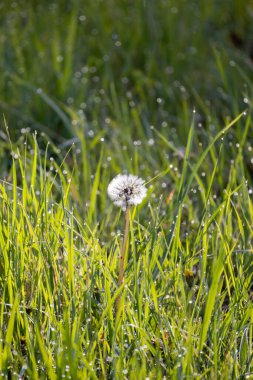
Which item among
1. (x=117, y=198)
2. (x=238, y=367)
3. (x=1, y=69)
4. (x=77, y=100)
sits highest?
(x=1, y=69)

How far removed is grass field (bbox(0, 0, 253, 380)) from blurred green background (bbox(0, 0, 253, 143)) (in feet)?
0.04

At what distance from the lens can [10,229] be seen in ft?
5.91

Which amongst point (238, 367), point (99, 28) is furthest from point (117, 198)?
point (99, 28)

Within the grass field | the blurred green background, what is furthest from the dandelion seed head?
the blurred green background

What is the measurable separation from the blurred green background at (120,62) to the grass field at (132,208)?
0.01 metres

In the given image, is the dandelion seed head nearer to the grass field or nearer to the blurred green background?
the grass field

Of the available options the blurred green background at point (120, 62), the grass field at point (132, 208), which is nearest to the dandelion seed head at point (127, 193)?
the grass field at point (132, 208)

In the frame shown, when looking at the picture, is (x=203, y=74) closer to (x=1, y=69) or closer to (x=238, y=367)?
(x=1, y=69)

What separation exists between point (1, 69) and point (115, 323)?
2.33m

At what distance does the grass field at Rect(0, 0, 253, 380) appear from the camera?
1552 millimetres

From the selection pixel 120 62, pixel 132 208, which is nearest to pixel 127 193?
pixel 132 208

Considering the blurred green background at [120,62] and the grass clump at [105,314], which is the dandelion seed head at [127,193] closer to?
the grass clump at [105,314]

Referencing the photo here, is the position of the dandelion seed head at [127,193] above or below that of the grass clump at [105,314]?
above

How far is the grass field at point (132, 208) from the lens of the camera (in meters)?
1.55
